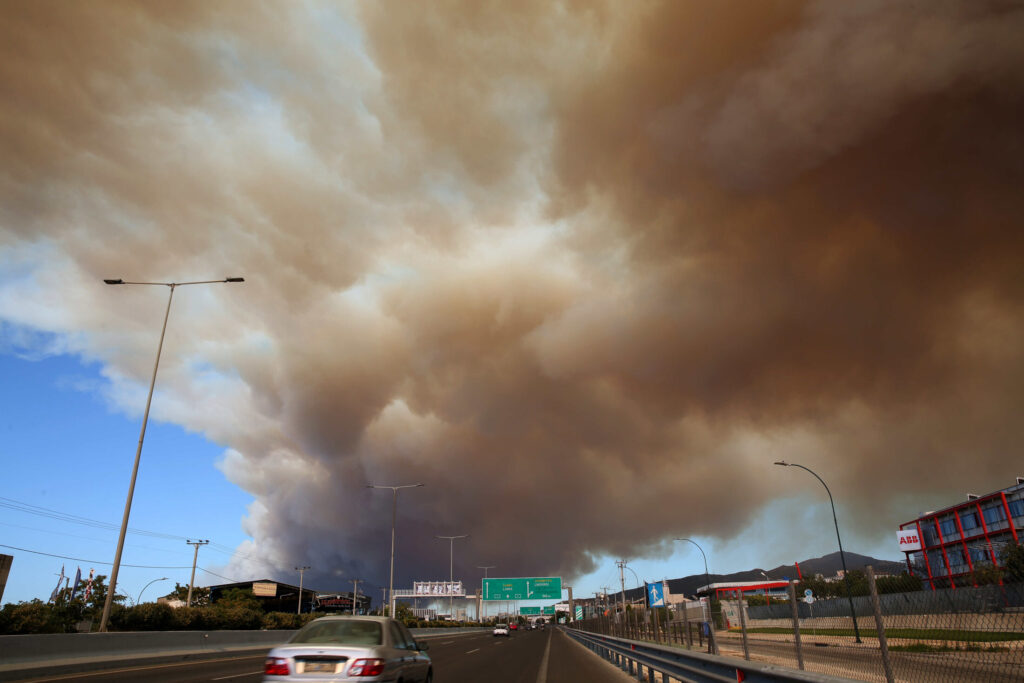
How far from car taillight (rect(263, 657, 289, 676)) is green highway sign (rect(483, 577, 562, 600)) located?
266 ft

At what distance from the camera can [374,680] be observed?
25.3 feet

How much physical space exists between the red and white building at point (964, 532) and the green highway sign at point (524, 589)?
151 ft

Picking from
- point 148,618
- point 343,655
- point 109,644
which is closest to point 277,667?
point 343,655

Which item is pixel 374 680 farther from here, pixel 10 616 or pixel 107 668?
pixel 10 616

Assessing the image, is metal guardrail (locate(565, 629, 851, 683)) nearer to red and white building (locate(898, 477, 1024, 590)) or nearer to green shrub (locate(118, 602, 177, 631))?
green shrub (locate(118, 602, 177, 631))

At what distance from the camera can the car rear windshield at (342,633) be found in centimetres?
846

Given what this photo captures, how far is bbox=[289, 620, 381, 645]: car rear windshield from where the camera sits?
8461 millimetres

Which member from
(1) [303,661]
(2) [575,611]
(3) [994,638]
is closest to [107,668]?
(1) [303,661]

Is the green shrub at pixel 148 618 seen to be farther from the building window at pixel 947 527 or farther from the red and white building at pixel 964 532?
the building window at pixel 947 527

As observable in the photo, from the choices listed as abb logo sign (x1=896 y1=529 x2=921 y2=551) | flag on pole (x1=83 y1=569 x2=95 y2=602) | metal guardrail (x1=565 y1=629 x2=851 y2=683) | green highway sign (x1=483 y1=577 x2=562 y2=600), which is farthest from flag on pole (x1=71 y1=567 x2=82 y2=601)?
abb logo sign (x1=896 y1=529 x2=921 y2=551)

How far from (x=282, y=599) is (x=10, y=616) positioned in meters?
107

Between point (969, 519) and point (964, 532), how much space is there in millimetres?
2372

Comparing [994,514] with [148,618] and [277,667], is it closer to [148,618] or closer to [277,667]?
[148,618]

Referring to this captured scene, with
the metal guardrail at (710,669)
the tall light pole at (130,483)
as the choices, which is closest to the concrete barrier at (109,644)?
the tall light pole at (130,483)
